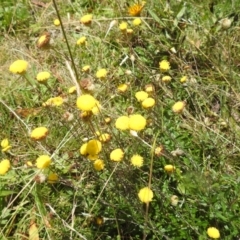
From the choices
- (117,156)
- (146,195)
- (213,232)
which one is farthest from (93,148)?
(213,232)

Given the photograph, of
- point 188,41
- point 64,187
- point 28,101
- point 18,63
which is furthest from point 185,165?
point 28,101

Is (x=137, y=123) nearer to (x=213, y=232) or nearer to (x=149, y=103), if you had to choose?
(x=149, y=103)

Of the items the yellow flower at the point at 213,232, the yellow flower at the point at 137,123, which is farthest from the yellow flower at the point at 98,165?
the yellow flower at the point at 213,232

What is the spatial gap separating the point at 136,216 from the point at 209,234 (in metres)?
0.25

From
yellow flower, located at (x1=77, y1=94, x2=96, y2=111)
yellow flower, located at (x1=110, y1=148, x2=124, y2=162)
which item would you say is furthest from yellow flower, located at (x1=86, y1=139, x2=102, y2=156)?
yellow flower, located at (x1=77, y1=94, x2=96, y2=111)

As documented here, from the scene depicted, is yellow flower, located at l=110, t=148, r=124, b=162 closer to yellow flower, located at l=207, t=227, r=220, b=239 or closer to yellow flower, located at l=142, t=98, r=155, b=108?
yellow flower, located at l=142, t=98, r=155, b=108

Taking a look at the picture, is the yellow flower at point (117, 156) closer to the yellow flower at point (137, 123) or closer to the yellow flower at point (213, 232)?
the yellow flower at point (137, 123)

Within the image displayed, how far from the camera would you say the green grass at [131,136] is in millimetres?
1440

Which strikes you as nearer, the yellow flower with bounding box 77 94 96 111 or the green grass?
the yellow flower with bounding box 77 94 96 111

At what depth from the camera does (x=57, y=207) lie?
5.63ft

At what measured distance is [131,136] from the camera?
153 cm

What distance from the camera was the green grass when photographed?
4.73ft

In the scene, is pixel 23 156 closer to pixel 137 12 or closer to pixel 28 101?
pixel 28 101

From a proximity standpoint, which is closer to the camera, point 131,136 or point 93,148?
point 93,148
